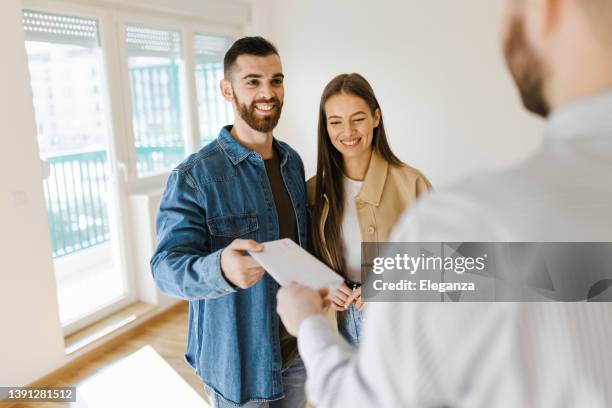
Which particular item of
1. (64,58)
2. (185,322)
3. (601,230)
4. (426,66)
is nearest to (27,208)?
(64,58)

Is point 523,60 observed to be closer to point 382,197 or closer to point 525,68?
point 525,68

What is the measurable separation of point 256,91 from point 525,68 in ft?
3.23

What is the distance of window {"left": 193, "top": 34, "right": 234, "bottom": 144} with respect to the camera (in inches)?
149

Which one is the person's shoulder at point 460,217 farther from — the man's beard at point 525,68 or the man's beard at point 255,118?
the man's beard at point 255,118

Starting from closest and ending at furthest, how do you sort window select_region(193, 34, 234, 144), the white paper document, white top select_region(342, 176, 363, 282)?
the white paper document
white top select_region(342, 176, 363, 282)
window select_region(193, 34, 234, 144)

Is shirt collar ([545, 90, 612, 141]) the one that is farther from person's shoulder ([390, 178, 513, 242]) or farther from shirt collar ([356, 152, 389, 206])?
shirt collar ([356, 152, 389, 206])

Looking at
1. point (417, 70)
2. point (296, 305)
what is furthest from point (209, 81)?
point (296, 305)

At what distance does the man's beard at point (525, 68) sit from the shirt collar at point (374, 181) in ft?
3.06

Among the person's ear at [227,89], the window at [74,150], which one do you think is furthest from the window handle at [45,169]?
the person's ear at [227,89]

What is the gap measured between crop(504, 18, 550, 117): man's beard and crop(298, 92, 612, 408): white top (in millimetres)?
23

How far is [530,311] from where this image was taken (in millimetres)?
393

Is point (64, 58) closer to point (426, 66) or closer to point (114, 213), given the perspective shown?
point (114, 213)

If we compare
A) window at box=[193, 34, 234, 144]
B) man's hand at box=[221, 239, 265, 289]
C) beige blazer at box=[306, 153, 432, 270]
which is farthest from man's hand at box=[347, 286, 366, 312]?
window at box=[193, 34, 234, 144]

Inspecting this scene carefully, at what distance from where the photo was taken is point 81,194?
3.40m
